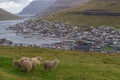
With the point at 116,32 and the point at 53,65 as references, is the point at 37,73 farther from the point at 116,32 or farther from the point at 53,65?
the point at 116,32

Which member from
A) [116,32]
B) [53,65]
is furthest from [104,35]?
[53,65]

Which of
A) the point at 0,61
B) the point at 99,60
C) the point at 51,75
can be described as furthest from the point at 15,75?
the point at 99,60

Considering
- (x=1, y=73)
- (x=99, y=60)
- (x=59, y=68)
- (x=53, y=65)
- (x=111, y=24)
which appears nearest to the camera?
(x=1, y=73)

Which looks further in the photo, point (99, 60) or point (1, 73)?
point (99, 60)

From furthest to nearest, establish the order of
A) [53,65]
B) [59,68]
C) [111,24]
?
[111,24], [59,68], [53,65]

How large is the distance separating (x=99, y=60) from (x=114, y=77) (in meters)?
9.22

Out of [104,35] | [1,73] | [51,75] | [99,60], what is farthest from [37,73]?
[104,35]

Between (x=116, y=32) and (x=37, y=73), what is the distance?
145m

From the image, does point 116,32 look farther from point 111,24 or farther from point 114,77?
point 114,77

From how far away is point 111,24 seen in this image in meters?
194

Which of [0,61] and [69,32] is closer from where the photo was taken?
[0,61]

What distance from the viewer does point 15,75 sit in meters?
23.3

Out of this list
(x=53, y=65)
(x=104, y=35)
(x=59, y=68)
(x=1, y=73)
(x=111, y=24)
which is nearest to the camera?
(x=1, y=73)

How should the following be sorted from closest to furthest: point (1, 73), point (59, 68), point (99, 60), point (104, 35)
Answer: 1. point (1, 73)
2. point (59, 68)
3. point (99, 60)
4. point (104, 35)
